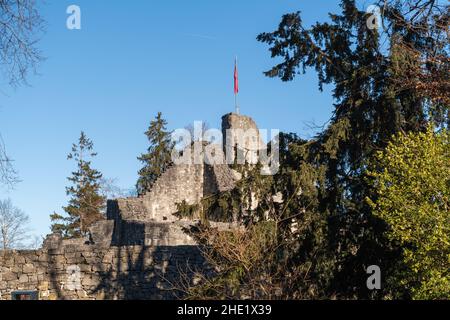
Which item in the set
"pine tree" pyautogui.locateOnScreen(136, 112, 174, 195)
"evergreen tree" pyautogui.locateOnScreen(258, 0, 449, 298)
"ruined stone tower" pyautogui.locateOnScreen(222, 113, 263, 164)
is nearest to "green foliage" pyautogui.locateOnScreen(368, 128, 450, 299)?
"evergreen tree" pyautogui.locateOnScreen(258, 0, 449, 298)

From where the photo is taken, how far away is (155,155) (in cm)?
5578

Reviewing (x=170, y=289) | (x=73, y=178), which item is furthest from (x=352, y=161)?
(x=73, y=178)

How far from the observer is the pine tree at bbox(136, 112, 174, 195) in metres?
54.3

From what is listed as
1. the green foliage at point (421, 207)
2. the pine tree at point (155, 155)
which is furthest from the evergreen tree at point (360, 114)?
the pine tree at point (155, 155)

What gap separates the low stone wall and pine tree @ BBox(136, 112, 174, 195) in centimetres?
3642

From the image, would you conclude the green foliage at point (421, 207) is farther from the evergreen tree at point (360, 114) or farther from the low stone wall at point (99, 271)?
the low stone wall at point (99, 271)

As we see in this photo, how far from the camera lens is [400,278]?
14.7m

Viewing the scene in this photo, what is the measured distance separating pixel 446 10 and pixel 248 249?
23.9 feet

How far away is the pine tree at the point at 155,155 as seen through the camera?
5434 centimetres

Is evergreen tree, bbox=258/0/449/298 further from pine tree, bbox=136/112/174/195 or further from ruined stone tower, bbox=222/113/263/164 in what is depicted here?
pine tree, bbox=136/112/174/195

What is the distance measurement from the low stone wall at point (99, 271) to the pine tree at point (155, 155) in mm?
36416
